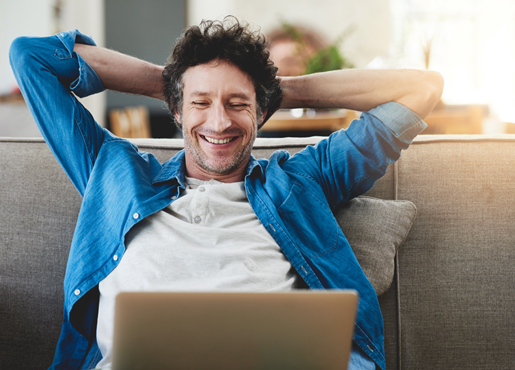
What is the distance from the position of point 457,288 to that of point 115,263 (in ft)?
2.90

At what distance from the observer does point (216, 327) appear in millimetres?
613

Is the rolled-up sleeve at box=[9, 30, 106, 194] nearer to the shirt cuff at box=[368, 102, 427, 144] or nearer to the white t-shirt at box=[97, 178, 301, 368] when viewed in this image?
the white t-shirt at box=[97, 178, 301, 368]

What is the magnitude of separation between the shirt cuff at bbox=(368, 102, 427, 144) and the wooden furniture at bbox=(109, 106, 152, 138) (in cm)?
361

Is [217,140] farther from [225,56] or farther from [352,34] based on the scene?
[352,34]

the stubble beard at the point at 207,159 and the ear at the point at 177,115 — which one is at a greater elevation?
the ear at the point at 177,115

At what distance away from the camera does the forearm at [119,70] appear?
4.25ft

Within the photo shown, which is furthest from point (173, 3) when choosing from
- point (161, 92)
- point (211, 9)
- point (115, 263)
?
point (115, 263)

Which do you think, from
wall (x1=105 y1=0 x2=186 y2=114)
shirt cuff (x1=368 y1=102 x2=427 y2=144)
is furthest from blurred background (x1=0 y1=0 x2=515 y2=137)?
shirt cuff (x1=368 y1=102 x2=427 y2=144)

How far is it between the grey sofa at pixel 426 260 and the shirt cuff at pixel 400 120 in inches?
4.9

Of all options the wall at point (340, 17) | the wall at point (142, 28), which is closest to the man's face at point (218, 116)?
the wall at point (142, 28)

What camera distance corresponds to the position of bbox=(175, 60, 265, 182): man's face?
1227 millimetres

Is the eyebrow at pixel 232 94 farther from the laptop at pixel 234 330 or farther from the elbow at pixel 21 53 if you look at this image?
the laptop at pixel 234 330

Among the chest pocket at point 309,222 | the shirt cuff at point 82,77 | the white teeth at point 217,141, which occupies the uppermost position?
the shirt cuff at point 82,77

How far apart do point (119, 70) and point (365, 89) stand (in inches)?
27.4
